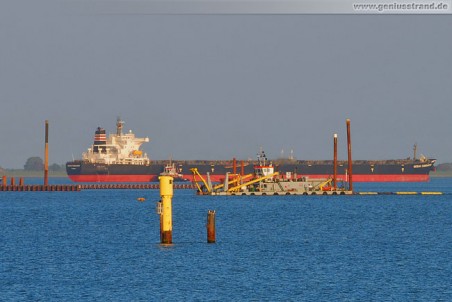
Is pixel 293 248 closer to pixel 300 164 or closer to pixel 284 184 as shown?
pixel 284 184

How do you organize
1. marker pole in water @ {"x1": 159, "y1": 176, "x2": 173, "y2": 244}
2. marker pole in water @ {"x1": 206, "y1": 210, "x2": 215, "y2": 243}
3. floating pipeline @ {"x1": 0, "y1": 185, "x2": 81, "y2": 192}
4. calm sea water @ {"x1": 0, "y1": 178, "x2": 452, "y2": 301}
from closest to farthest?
calm sea water @ {"x1": 0, "y1": 178, "x2": 452, "y2": 301} → marker pole in water @ {"x1": 159, "y1": 176, "x2": 173, "y2": 244} → marker pole in water @ {"x1": 206, "y1": 210, "x2": 215, "y2": 243} → floating pipeline @ {"x1": 0, "y1": 185, "x2": 81, "y2": 192}

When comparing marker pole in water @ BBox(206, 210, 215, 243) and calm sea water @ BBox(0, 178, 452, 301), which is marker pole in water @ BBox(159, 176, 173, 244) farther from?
marker pole in water @ BBox(206, 210, 215, 243)

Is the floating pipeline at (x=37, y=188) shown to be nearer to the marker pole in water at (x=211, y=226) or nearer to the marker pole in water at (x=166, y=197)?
the marker pole in water at (x=211, y=226)

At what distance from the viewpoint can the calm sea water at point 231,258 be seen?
39.1 meters

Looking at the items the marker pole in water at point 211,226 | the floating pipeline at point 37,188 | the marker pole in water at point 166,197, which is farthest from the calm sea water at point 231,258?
the floating pipeline at point 37,188

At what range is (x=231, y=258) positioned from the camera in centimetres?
4916

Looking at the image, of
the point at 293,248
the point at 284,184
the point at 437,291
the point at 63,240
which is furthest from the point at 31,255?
the point at 284,184

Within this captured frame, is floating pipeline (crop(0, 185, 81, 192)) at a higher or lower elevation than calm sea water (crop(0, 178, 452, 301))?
higher

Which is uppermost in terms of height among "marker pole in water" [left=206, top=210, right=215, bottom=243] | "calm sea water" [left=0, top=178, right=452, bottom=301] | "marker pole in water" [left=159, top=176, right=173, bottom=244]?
"marker pole in water" [left=159, top=176, right=173, bottom=244]

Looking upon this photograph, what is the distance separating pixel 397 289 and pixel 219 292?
7076 mm

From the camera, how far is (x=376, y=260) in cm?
4872

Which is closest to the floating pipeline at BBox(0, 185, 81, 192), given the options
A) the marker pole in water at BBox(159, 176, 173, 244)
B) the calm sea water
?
the calm sea water

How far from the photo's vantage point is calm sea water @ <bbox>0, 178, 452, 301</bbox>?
39094 mm

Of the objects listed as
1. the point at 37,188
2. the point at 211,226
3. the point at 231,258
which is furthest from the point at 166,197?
the point at 37,188
